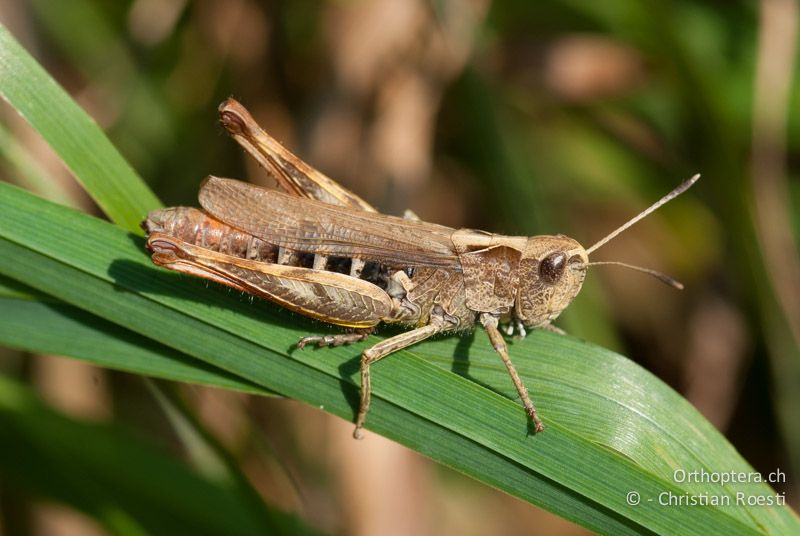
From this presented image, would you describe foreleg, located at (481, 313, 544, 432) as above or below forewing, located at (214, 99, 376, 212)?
below

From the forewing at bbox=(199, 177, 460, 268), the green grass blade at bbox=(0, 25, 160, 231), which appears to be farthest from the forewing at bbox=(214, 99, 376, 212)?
the green grass blade at bbox=(0, 25, 160, 231)

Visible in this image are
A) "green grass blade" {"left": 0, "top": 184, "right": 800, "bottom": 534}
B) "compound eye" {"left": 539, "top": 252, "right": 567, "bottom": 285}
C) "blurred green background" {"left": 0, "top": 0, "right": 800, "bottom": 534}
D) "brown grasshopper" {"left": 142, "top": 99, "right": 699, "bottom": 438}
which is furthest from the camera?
"blurred green background" {"left": 0, "top": 0, "right": 800, "bottom": 534}

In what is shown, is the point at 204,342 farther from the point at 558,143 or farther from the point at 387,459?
the point at 558,143

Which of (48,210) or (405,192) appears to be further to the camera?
(405,192)

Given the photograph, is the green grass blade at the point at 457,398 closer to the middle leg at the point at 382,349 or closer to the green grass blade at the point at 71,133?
the middle leg at the point at 382,349

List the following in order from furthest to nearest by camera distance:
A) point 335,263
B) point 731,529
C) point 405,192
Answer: point 405,192 → point 335,263 → point 731,529

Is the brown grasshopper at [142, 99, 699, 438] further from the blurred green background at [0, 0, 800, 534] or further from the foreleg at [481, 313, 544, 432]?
the blurred green background at [0, 0, 800, 534]

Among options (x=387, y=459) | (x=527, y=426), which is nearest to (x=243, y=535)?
(x=387, y=459)
